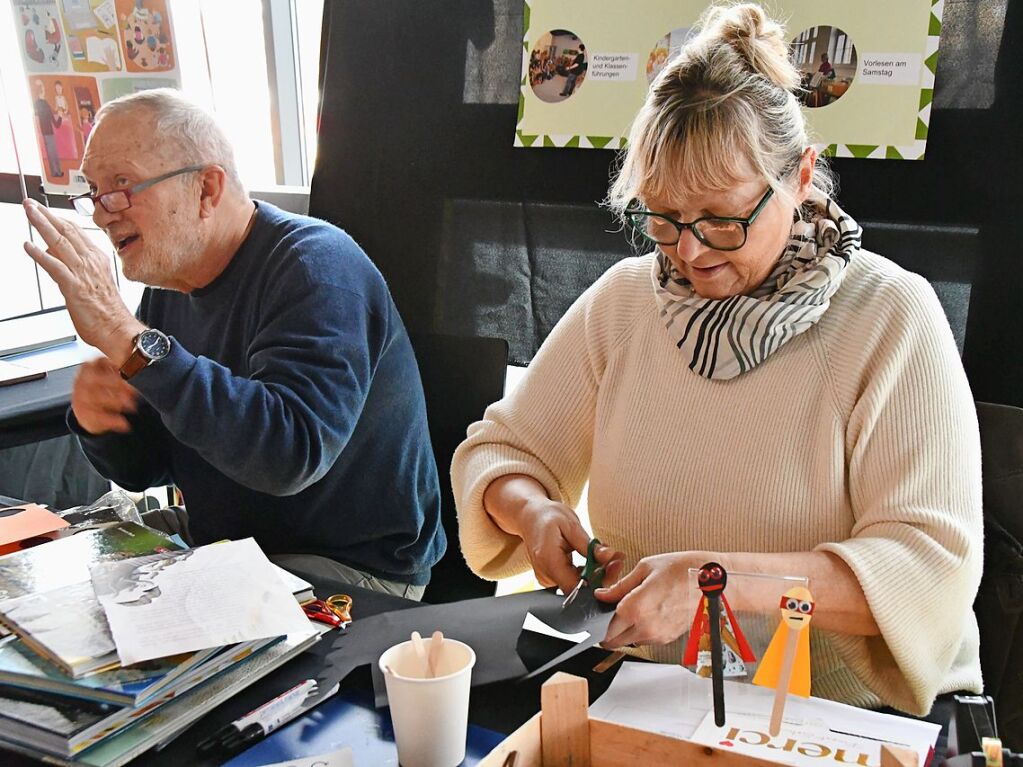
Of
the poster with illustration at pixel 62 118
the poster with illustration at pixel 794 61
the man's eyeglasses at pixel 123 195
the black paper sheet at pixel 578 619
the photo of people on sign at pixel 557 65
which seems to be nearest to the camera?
the black paper sheet at pixel 578 619

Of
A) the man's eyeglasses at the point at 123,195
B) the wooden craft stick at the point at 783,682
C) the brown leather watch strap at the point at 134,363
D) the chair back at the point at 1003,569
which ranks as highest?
the man's eyeglasses at the point at 123,195

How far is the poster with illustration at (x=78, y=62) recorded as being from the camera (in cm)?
279

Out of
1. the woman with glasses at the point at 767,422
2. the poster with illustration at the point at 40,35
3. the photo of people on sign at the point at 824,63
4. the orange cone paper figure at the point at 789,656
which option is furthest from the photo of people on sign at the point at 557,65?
the poster with illustration at the point at 40,35

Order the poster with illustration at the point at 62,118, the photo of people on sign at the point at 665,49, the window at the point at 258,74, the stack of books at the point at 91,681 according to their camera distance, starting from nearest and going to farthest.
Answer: the stack of books at the point at 91,681
the photo of people on sign at the point at 665,49
the window at the point at 258,74
the poster with illustration at the point at 62,118

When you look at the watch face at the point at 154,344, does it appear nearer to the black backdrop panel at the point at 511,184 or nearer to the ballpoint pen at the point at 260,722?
the ballpoint pen at the point at 260,722

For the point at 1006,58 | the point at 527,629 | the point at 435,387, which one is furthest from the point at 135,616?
the point at 1006,58

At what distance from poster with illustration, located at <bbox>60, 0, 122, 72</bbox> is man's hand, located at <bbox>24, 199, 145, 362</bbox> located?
169 cm

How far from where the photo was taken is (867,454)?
1.16m

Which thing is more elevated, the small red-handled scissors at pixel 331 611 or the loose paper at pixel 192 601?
the loose paper at pixel 192 601

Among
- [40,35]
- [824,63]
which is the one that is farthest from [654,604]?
[40,35]

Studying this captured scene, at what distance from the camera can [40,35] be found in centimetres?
304

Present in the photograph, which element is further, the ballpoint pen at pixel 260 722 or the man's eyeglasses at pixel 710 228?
the man's eyeglasses at pixel 710 228

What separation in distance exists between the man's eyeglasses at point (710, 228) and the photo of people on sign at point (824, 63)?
669 millimetres

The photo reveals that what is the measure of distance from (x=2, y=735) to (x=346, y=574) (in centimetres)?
73
